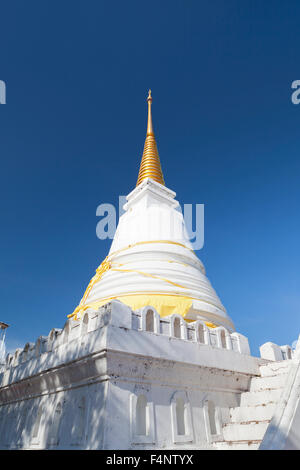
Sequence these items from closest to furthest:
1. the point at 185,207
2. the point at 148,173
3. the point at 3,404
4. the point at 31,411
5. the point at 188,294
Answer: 1. the point at 31,411
2. the point at 3,404
3. the point at 188,294
4. the point at 185,207
5. the point at 148,173

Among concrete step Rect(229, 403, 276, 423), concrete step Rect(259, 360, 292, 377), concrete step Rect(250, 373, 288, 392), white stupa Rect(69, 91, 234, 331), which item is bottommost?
concrete step Rect(229, 403, 276, 423)

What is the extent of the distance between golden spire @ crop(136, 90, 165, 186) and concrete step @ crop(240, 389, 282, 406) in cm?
1369

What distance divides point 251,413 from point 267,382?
0.99 meters

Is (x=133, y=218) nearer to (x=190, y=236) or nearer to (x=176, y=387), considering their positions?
(x=190, y=236)

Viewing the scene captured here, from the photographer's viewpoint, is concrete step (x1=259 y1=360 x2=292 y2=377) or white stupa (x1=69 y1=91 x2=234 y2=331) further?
white stupa (x1=69 y1=91 x2=234 y2=331)

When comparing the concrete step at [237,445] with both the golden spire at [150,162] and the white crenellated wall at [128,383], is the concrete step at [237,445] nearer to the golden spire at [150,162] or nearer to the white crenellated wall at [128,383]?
the white crenellated wall at [128,383]

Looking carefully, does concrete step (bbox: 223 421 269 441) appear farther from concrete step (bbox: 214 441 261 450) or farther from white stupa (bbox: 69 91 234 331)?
white stupa (bbox: 69 91 234 331)

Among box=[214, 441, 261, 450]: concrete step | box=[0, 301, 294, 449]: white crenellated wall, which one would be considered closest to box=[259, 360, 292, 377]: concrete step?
box=[0, 301, 294, 449]: white crenellated wall

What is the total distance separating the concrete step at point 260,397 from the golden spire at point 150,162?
44.9ft

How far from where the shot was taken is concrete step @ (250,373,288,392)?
7813 millimetres

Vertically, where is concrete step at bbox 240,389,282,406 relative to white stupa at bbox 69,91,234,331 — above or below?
below

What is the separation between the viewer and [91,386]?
6715mm
